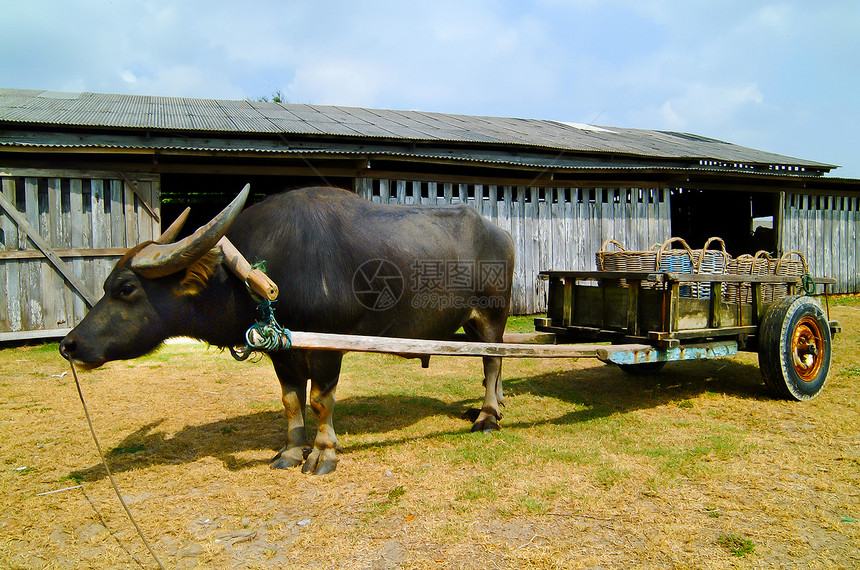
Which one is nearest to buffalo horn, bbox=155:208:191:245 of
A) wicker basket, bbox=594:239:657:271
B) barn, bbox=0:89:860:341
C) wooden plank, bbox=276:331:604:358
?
wooden plank, bbox=276:331:604:358

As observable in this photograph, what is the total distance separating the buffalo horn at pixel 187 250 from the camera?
334cm

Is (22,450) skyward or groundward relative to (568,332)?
groundward

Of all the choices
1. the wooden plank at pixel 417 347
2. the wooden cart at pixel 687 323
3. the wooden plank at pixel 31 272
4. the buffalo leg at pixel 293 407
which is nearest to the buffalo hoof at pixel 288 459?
the buffalo leg at pixel 293 407

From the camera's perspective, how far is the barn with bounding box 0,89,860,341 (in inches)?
331

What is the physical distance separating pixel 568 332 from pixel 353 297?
239cm

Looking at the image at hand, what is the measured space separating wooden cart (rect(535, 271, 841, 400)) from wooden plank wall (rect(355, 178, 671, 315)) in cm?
534

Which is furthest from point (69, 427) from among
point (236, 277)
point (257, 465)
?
point (236, 277)

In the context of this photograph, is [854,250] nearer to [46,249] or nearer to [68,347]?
[68,347]

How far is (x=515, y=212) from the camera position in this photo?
36.8 ft

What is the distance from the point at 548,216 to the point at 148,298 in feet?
30.3

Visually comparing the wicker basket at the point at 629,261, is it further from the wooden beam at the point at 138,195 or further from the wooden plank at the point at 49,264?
the wooden plank at the point at 49,264

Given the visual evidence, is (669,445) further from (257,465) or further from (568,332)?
(257,465)

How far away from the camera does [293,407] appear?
408 cm

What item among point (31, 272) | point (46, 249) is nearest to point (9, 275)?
point (31, 272)
